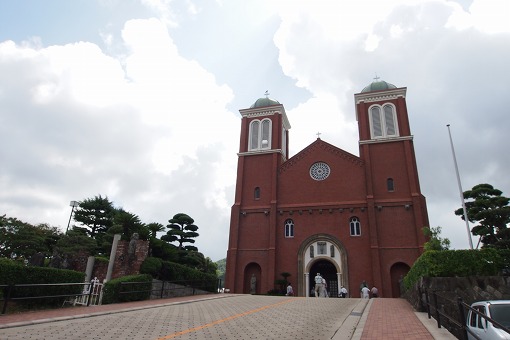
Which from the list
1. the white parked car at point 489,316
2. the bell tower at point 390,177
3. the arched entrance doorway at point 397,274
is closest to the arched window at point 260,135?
the bell tower at point 390,177

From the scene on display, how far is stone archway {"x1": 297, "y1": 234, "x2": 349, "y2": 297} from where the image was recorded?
26.4 m

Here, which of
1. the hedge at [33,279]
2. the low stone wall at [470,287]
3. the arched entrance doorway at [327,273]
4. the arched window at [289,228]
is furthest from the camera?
the arched window at [289,228]

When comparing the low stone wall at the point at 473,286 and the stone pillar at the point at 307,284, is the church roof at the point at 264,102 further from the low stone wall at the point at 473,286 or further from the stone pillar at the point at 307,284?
the low stone wall at the point at 473,286

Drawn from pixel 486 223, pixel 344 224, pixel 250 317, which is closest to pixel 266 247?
pixel 344 224

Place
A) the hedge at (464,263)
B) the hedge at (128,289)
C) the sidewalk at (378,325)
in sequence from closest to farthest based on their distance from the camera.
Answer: the sidewalk at (378,325) < the hedge at (464,263) < the hedge at (128,289)

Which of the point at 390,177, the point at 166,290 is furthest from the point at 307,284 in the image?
the point at 166,290

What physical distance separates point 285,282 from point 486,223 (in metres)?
15.1

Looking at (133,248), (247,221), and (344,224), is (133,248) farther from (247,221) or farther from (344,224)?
(344,224)

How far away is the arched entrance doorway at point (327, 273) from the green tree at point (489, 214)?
10.6m

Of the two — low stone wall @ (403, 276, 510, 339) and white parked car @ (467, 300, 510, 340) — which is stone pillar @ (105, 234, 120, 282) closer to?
low stone wall @ (403, 276, 510, 339)

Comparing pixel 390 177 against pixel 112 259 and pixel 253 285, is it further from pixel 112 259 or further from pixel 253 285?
pixel 112 259

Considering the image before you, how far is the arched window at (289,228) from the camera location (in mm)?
28797

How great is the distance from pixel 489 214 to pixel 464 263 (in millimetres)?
15330

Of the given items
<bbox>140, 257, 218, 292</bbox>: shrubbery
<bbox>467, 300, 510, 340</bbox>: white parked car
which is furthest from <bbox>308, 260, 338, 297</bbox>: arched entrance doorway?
<bbox>467, 300, 510, 340</bbox>: white parked car
